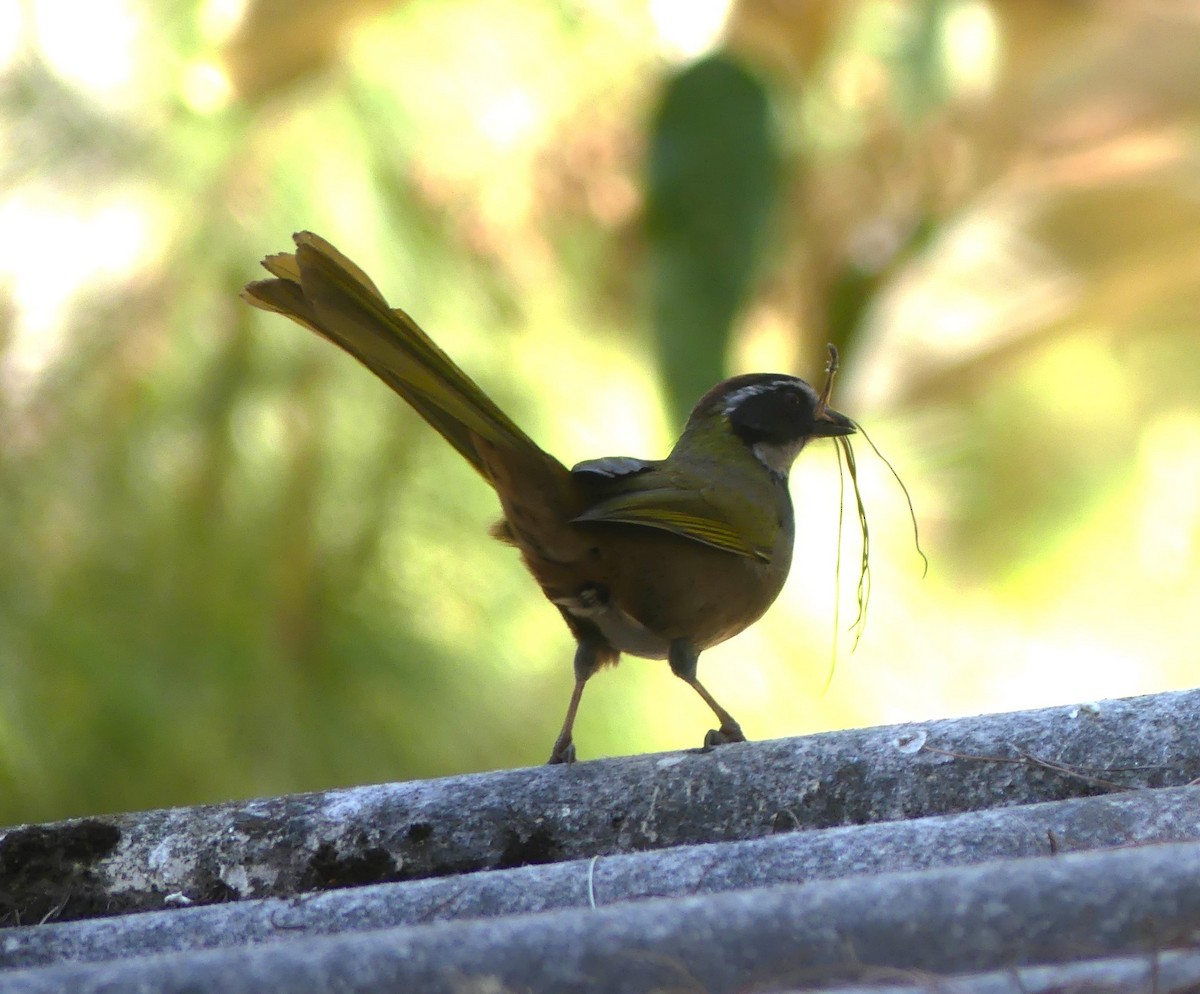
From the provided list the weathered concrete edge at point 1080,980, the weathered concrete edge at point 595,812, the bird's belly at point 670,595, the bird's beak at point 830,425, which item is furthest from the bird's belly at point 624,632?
the weathered concrete edge at point 1080,980

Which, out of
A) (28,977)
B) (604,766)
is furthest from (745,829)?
(28,977)

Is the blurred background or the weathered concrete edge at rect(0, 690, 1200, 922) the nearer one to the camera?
the weathered concrete edge at rect(0, 690, 1200, 922)

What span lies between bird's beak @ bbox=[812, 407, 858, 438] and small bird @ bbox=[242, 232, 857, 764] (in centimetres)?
5

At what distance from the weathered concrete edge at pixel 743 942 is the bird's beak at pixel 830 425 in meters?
2.51

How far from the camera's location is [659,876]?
2.09 metres

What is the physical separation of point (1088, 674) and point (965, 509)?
221cm

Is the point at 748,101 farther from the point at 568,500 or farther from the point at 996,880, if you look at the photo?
the point at 996,880

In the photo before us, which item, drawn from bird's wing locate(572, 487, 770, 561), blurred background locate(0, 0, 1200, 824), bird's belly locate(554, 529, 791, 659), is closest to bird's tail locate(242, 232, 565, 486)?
bird's wing locate(572, 487, 770, 561)

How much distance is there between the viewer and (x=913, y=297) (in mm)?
10367

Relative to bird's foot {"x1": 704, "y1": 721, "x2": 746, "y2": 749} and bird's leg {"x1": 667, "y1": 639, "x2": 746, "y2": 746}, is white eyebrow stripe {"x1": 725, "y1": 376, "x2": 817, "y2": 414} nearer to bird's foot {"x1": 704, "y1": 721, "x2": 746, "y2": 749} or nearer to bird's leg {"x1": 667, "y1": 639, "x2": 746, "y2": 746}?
bird's leg {"x1": 667, "y1": 639, "x2": 746, "y2": 746}

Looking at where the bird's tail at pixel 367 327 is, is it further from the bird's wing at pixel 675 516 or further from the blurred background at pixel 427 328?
the blurred background at pixel 427 328

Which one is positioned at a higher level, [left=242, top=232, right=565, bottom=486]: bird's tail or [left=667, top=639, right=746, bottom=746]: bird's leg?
[left=242, top=232, right=565, bottom=486]: bird's tail

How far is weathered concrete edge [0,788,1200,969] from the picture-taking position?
2.03 metres

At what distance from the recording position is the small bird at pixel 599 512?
2863 mm
